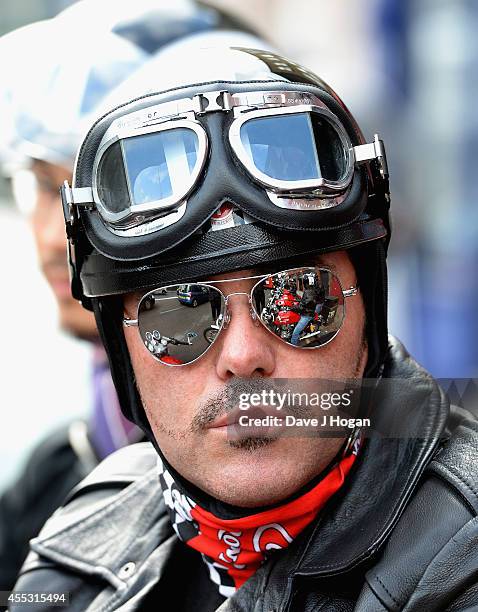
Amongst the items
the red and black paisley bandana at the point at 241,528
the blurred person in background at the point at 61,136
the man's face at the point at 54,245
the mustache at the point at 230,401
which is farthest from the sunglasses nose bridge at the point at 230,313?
the man's face at the point at 54,245

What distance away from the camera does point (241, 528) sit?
221cm

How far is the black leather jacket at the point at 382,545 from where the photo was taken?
74.5 inches

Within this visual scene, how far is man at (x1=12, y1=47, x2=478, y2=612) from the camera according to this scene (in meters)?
2.09

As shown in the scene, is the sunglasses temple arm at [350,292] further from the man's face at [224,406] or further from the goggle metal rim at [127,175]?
the goggle metal rim at [127,175]

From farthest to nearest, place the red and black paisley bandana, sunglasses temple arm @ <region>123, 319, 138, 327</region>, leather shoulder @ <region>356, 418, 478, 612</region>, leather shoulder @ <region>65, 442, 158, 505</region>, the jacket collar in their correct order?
leather shoulder @ <region>65, 442, 158, 505</region> < sunglasses temple arm @ <region>123, 319, 138, 327</region> < the red and black paisley bandana < the jacket collar < leather shoulder @ <region>356, 418, 478, 612</region>

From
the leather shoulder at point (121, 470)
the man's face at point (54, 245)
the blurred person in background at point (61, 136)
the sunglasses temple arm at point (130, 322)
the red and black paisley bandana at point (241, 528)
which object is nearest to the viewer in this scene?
the red and black paisley bandana at point (241, 528)

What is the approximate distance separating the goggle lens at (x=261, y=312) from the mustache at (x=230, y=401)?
10 cm

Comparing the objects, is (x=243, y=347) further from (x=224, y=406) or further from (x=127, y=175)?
(x=127, y=175)

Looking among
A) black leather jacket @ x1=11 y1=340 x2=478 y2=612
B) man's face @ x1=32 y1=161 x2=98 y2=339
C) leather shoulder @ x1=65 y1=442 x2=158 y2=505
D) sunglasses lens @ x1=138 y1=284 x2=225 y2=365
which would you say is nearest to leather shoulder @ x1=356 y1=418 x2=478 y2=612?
black leather jacket @ x1=11 y1=340 x2=478 y2=612

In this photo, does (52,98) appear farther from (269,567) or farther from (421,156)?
(421,156)

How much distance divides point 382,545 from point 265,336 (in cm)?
53

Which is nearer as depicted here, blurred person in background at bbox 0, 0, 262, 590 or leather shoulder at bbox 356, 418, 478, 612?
leather shoulder at bbox 356, 418, 478, 612

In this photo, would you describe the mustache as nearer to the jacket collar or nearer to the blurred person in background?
the jacket collar

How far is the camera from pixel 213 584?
247 centimetres
